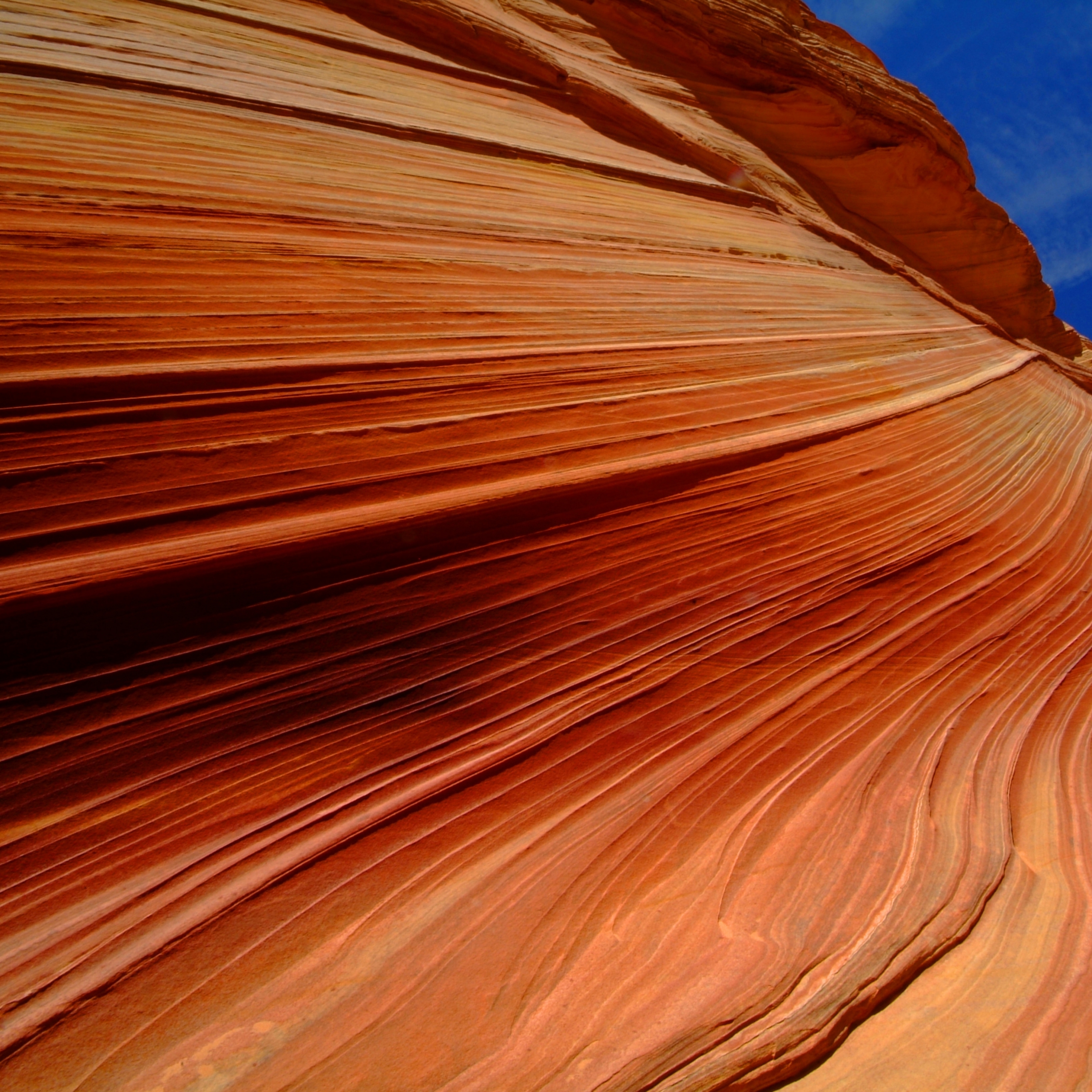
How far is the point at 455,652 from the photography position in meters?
1.66

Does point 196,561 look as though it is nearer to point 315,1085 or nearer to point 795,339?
point 315,1085

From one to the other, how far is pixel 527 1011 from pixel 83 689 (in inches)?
41.2

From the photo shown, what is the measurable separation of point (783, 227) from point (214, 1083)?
563 centimetres

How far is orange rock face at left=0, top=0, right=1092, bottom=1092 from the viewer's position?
115cm

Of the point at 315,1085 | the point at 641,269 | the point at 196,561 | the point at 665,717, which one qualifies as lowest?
the point at 315,1085

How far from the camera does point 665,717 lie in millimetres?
1770

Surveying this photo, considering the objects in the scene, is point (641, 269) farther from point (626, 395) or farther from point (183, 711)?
point (183, 711)

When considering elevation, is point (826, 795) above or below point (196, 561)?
below

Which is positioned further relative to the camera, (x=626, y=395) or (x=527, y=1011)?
(x=626, y=395)

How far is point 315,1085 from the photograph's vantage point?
3.34 ft

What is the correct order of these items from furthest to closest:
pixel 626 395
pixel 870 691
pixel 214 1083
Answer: pixel 626 395, pixel 870 691, pixel 214 1083

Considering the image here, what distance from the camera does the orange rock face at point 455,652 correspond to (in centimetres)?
115

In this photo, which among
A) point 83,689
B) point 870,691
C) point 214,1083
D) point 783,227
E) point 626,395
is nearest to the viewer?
point 214,1083

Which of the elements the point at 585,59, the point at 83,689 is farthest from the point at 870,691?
the point at 585,59
